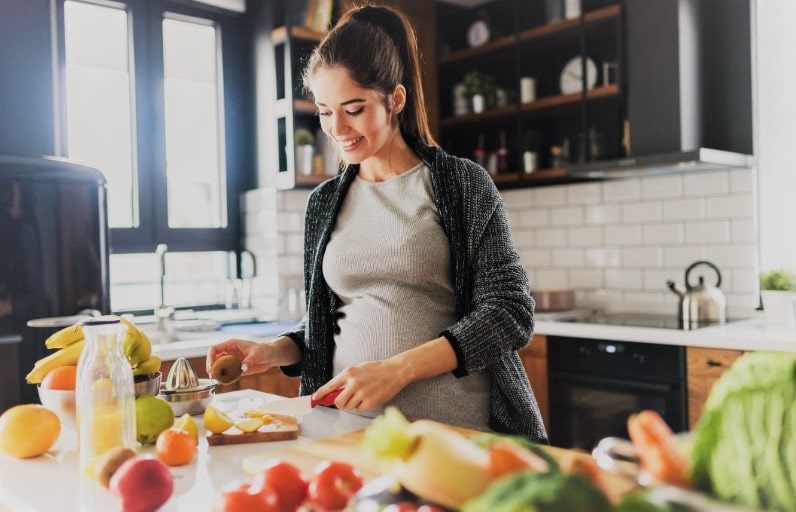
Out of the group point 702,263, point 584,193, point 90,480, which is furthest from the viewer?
point 584,193

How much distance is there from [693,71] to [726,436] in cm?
293

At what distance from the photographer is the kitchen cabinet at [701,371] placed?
2.65 m

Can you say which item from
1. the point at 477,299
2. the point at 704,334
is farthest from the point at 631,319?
the point at 477,299

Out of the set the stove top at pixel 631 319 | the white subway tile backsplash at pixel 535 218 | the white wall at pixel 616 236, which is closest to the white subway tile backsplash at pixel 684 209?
the white wall at pixel 616 236

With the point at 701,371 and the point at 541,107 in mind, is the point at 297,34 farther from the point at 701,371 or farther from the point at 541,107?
the point at 701,371

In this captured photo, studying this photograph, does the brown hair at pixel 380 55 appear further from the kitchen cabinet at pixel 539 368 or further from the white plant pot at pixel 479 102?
the white plant pot at pixel 479 102

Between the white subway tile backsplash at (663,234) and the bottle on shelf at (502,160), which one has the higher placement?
the bottle on shelf at (502,160)

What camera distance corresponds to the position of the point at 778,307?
2965 millimetres

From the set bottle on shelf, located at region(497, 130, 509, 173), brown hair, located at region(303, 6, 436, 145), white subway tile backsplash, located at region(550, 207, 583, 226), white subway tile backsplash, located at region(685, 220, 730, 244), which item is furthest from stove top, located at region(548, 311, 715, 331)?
brown hair, located at region(303, 6, 436, 145)

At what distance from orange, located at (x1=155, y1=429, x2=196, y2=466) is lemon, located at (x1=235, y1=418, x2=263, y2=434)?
0.51ft

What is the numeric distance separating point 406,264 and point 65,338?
0.68m

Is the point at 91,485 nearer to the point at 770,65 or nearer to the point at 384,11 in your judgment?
the point at 384,11

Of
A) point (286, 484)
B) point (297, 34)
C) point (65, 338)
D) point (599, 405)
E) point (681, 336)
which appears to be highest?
point (297, 34)

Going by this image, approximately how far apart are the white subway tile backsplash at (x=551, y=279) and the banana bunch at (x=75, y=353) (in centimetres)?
270
